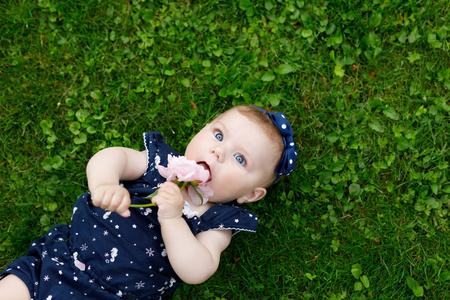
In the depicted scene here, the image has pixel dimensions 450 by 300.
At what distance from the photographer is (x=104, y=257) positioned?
2.72 meters

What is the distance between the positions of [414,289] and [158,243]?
1802 millimetres

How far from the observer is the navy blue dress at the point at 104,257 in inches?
107

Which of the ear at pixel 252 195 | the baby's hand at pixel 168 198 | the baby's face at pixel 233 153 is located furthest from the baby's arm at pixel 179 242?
the ear at pixel 252 195

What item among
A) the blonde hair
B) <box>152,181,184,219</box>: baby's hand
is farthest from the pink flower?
the blonde hair

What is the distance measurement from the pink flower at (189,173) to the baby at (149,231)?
0.08 meters

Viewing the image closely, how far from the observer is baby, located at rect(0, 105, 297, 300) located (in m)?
2.66

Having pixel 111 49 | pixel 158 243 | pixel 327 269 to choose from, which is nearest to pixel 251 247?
pixel 327 269

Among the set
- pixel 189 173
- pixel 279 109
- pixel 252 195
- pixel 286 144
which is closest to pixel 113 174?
pixel 189 173

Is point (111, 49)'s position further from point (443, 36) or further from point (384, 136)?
point (443, 36)

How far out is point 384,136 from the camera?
3.43 meters

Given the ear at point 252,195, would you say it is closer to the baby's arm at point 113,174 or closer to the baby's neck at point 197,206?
the baby's neck at point 197,206

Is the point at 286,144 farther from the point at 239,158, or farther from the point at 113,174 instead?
the point at 113,174

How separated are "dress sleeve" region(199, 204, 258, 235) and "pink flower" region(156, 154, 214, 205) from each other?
9.4 inches

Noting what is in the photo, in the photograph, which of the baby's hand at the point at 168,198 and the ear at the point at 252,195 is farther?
the ear at the point at 252,195
